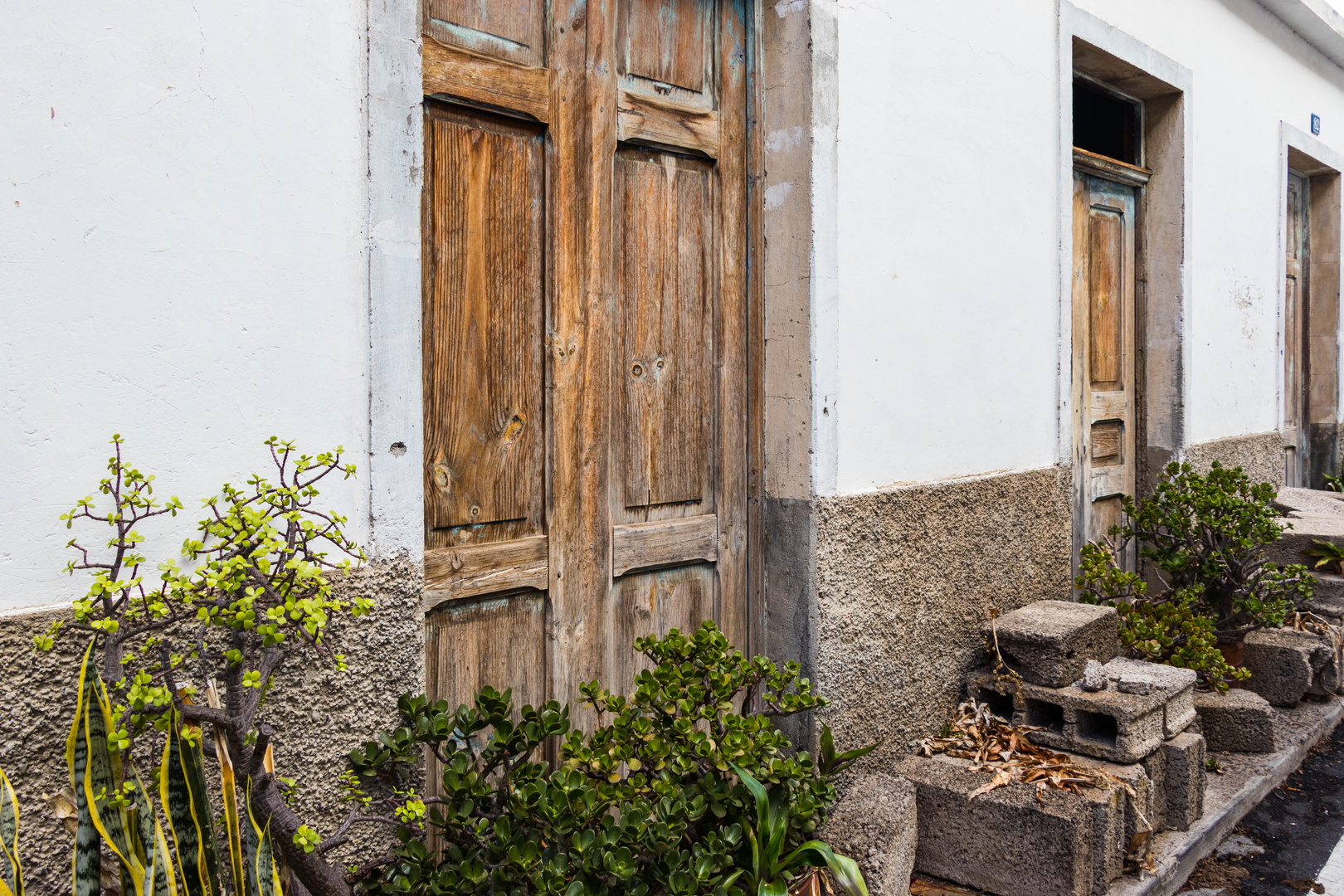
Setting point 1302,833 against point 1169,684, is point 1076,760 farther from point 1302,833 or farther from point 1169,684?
point 1302,833

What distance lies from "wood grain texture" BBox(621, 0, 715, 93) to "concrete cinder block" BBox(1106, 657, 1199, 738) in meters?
2.55

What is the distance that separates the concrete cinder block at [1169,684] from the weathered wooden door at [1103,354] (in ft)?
4.21

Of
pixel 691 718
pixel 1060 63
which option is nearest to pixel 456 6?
pixel 691 718

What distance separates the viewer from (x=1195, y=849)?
3.30 metres

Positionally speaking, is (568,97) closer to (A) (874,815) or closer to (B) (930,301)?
(B) (930,301)

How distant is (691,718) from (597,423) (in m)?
0.87

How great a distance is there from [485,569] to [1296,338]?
7640 millimetres

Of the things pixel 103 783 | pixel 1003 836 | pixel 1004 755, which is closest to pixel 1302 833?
pixel 1004 755

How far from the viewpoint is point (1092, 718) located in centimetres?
336

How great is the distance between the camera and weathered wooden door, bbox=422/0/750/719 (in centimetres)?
246

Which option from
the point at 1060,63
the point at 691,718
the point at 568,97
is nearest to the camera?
the point at 691,718

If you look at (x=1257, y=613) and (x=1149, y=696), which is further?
(x=1257, y=613)

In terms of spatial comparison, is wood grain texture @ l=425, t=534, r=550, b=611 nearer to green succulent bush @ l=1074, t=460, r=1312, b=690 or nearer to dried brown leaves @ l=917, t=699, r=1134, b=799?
dried brown leaves @ l=917, t=699, r=1134, b=799

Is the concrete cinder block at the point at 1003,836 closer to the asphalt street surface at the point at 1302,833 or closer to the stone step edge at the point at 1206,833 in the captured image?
the stone step edge at the point at 1206,833
